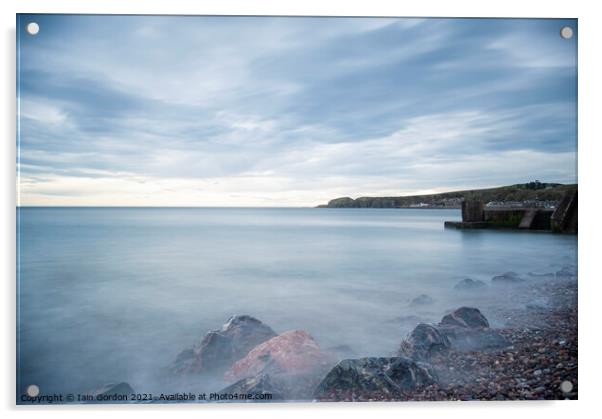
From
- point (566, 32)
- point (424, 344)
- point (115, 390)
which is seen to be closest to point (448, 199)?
point (424, 344)

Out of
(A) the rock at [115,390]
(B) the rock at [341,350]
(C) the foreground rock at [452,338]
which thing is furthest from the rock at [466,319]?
(A) the rock at [115,390]

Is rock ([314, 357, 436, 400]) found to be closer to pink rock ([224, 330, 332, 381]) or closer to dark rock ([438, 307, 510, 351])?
pink rock ([224, 330, 332, 381])

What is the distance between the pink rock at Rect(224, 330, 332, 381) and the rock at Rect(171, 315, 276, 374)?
0.04 m

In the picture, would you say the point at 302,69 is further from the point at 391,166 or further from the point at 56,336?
the point at 56,336

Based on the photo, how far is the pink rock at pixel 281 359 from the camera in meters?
1.87

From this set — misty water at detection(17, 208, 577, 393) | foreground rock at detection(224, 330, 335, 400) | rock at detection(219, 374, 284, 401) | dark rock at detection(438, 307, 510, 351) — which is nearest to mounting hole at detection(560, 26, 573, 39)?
misty water at detection(17, 208, 577, 393)

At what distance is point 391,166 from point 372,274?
2.37 feet

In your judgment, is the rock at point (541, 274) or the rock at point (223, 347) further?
the rock at point (541, 274)

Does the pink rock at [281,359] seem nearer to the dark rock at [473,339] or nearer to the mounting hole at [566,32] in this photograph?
the dark rock at [473,339]

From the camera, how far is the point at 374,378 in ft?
6.01

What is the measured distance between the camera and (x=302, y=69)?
6.77ft

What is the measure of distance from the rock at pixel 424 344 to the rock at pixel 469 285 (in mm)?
343

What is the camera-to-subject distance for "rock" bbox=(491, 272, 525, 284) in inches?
85.9
